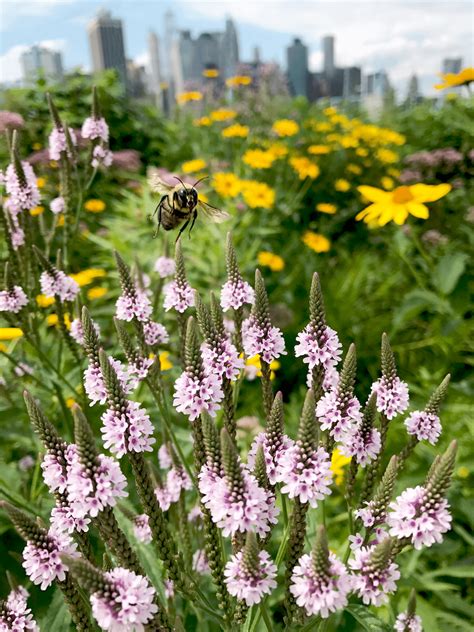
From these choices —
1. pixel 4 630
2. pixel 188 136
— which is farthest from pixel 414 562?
pixel 188 136

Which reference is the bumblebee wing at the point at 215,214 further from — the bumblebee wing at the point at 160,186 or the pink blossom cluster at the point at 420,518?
the pink blossom cluster at the point at 420,518

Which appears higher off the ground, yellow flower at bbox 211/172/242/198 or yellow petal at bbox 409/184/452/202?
yellow petal at bbox 409/184/452/202

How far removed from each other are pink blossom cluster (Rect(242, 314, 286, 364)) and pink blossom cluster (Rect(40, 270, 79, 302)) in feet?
3.12

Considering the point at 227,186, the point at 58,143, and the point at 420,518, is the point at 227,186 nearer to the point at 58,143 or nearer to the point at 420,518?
the point at 58,143

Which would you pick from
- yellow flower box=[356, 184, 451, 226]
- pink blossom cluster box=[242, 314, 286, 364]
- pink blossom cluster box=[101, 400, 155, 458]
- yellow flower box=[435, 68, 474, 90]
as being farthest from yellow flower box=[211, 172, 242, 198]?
pink blossom cluster box=[101, 400, 155, 458]

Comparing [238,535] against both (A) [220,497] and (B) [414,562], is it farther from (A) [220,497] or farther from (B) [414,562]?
(B) [414,562]

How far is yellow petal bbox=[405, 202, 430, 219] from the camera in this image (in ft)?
10.6

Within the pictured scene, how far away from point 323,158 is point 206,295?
4964 mm

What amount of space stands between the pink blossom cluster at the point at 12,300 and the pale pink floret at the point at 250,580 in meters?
1.34

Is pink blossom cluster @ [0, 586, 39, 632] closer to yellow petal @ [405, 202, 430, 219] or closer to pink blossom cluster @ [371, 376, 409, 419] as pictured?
pink blossom cluster @ [371, 376, 409, 419]

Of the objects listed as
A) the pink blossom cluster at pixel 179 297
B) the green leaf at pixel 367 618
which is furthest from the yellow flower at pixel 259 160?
the green leaf at pixel 367 618

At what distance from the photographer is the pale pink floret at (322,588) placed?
1.15 m

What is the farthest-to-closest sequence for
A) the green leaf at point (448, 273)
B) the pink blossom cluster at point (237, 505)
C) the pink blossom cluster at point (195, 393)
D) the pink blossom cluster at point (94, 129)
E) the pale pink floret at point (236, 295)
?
the green leaf at point (448, 273) < the pink blossom cluster at point (94, 129) < the pale pink floret at point (236, 295) < the pink blossom cluster at point (195, 393) < the pink blossom cluster at point (237, 505)

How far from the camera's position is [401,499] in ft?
4.28
